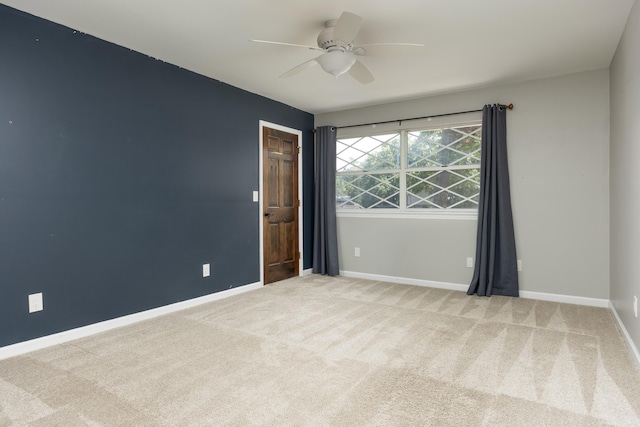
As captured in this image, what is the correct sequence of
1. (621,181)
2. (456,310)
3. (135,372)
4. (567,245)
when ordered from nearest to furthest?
1. (135,372)
2. (621,181)
3. (456,310)
4. (567,245)

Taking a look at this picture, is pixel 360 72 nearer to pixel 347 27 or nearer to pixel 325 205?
pixel 347 27

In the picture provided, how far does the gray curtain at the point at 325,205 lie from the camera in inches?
210

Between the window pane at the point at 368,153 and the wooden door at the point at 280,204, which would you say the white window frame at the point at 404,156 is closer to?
the window pane at the point at 368,153

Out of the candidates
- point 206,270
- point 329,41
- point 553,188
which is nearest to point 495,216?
point 553,188

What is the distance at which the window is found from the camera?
448 cm

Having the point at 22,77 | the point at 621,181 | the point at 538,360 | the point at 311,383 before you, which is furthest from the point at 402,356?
the point at 22,77

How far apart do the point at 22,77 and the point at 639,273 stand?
172 inches

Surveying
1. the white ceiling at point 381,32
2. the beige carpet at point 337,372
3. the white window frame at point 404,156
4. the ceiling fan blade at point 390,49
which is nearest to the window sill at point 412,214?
the white window frame at point 404,156

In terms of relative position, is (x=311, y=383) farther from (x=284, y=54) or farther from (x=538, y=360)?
(x=284, y=54)

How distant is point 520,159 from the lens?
411 cm

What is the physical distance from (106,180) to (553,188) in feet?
14.2

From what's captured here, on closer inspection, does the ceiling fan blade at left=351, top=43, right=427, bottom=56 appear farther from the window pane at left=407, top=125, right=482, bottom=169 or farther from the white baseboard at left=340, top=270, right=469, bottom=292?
the white baseboard at left=340, top=270, right=469, bottom=292

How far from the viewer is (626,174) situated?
2.81m

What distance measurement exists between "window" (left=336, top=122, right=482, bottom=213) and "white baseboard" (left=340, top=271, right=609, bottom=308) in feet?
2.96
